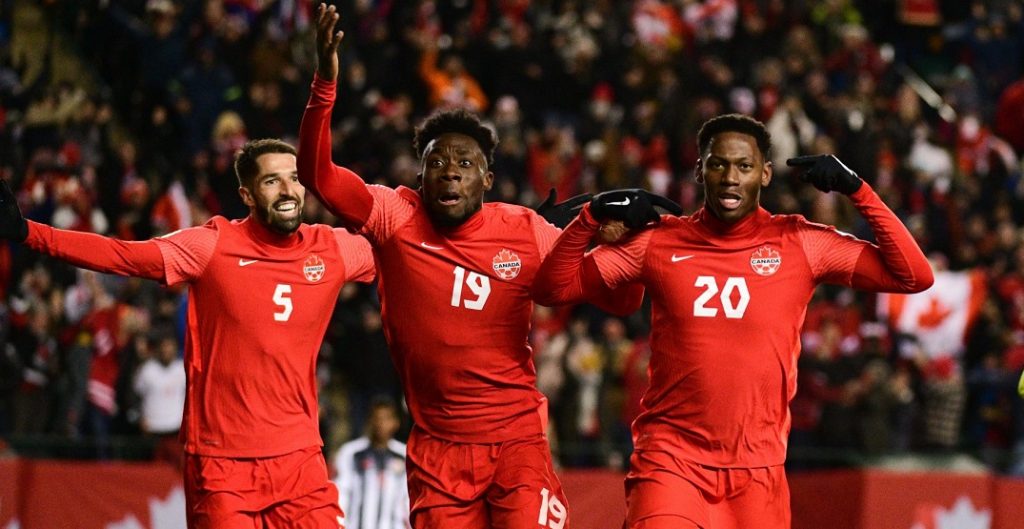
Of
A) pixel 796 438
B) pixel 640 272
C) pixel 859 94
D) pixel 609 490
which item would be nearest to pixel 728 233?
pixel 640 272

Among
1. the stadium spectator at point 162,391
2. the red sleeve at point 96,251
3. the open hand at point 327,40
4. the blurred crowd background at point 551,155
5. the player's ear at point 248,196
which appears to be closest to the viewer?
the open hand at point 327,40

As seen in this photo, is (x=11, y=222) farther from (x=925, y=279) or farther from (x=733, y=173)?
(x=925, y=279)

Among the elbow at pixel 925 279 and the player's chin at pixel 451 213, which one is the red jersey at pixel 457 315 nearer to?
the player's chin at pixel 451 213

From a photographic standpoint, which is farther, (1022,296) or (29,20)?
(29,20)

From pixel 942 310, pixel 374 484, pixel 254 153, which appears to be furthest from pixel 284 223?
pixel 942 310

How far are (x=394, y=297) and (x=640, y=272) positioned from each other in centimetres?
119

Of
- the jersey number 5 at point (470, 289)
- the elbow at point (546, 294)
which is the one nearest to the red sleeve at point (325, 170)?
the jersey number 5 at point (470, 289)

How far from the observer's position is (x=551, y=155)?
18516mm

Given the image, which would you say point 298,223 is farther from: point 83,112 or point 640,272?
point 83,112

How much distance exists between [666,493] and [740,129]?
1646 millimetres

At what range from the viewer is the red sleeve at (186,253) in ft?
28.2

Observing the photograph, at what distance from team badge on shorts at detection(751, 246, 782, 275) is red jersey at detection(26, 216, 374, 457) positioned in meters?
2.20

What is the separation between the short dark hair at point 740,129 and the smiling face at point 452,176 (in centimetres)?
106

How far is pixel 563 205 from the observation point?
9.05m
